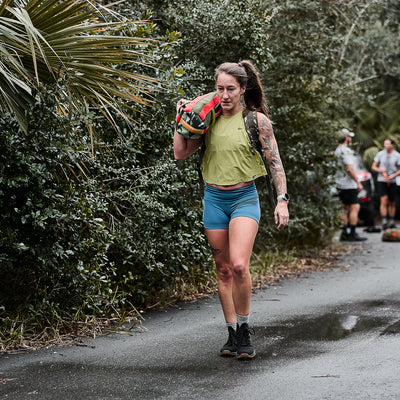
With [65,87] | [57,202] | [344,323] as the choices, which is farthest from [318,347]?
[65,87]

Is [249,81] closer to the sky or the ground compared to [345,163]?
closer to the sky

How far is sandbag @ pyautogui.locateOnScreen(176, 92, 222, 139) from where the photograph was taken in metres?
4.97

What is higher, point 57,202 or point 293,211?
point 57,202

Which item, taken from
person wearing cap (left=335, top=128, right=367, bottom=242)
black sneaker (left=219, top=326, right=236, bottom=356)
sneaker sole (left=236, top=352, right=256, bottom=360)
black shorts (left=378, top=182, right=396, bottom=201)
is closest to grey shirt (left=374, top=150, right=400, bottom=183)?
black shorts (left=378, top=182, right=396, bottom=201)

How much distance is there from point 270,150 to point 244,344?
142 cm

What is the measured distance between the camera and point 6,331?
5664mm

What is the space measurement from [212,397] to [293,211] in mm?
6413

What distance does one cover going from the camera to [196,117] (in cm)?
497

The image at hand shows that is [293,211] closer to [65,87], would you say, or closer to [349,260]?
[349,260]

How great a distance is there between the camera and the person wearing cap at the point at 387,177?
1495 centimetres

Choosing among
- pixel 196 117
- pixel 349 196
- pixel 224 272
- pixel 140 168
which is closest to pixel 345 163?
pixel 349 196

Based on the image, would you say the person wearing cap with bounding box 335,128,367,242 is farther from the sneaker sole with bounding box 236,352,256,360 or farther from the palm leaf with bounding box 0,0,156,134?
the sneaker sole with bounding box 236,352,256,360

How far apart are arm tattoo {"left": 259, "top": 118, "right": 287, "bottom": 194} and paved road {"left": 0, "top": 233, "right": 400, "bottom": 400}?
50.6 inches

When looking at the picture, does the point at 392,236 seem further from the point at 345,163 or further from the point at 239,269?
the point at 239,269
